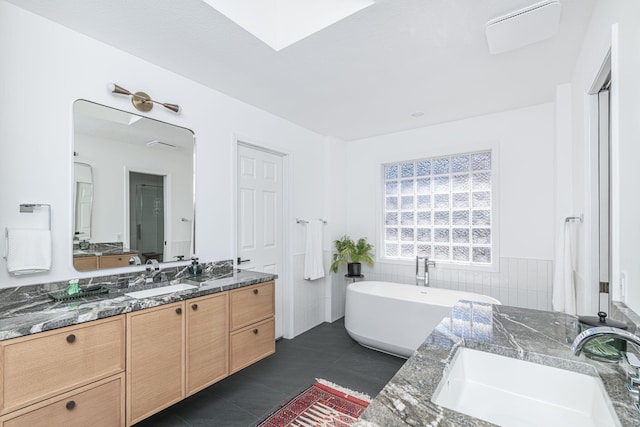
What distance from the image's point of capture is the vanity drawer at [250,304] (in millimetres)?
2250

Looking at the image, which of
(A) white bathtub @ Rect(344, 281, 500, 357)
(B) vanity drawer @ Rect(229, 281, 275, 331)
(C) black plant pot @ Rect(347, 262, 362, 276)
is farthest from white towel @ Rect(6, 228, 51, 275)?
(C) black plant pot @ Rect(347, 262, 362, 276)

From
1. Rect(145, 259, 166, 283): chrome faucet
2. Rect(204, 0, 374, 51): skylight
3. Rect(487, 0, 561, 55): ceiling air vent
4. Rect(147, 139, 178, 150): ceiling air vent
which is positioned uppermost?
Rect(204, 0, 374, 51): skylight

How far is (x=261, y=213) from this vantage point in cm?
331

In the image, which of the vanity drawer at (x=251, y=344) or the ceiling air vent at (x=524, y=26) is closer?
the ceiling air vent at (x=524, y=26)

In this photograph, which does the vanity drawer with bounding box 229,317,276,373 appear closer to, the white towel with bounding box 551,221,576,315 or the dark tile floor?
the dark tile floor

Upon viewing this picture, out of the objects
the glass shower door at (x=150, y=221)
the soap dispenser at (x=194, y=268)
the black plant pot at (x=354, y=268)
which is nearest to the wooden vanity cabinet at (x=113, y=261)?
the glass shower door at (x=150, y=221)

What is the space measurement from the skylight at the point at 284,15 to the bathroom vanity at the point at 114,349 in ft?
5.64

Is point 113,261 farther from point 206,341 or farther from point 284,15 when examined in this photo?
point 284,15

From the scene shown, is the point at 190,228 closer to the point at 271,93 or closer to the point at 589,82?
the point at 271,93

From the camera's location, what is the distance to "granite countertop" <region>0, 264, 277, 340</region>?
138cm

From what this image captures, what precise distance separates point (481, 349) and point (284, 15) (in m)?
2.20

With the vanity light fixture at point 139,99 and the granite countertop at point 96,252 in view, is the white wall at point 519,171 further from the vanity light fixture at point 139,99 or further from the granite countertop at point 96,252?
the granite countertop at point 96,252

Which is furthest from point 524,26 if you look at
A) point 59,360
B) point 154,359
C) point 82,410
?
point 82,410

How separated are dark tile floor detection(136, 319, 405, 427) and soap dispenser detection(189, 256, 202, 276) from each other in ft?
3.04
